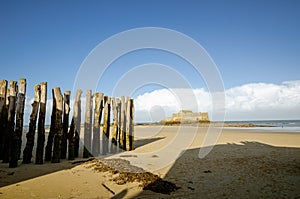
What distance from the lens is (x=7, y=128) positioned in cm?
817

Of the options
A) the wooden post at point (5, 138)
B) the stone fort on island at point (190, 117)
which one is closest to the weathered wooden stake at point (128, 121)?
the wooden post at point (5, 138)

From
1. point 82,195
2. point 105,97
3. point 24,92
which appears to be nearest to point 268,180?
point 82,195

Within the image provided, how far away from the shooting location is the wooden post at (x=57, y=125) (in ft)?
26.7

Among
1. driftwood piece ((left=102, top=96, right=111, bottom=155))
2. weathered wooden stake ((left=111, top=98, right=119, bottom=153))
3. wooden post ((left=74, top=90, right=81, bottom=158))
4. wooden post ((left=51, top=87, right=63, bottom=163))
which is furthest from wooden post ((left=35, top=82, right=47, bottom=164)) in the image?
weathered wooden stake ((left=111, top=98, right=119, bottom=153))

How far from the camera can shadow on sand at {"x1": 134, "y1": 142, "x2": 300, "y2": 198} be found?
16.1 ft

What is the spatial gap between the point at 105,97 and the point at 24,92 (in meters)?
3.72

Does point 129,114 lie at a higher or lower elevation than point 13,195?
higher

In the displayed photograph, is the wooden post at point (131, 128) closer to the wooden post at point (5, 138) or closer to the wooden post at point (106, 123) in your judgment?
the wooden post at point (106, 123)

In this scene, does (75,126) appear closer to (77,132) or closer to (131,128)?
(77,132)

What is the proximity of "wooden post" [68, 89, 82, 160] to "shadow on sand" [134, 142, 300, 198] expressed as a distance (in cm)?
437

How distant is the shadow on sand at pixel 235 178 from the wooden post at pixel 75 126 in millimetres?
4368

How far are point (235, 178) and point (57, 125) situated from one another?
658 centimetres

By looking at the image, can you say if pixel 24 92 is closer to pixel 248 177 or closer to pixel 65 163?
pixel 65 163

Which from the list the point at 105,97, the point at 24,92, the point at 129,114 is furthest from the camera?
the point at 129,114
